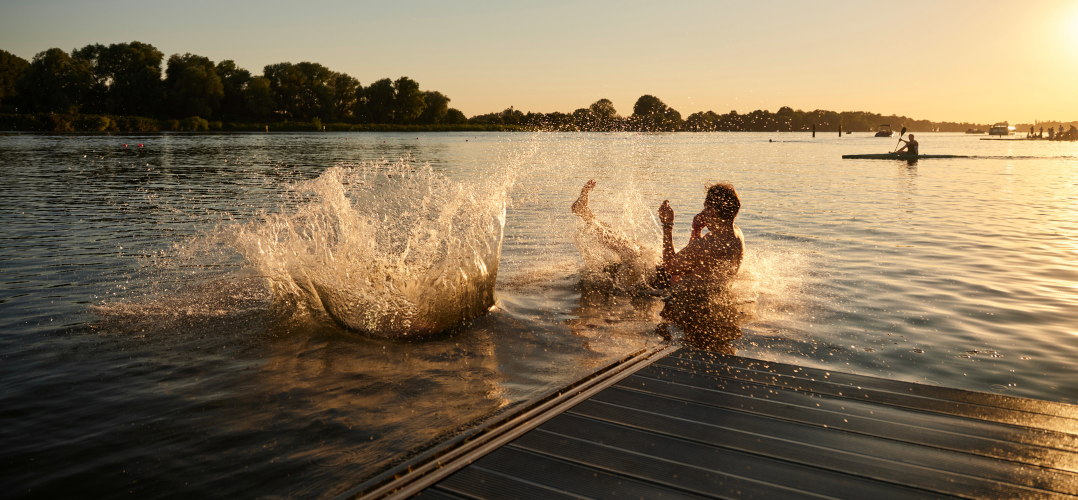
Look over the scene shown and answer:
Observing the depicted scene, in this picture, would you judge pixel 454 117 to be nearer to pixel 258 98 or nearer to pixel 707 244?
pixel 258 98

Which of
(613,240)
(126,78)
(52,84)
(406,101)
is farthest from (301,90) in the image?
(613,240)

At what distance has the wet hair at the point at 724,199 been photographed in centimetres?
796

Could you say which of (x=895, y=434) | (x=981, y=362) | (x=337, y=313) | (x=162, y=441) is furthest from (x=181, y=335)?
(x=981, y=362)

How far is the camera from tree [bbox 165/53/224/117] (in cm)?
13388

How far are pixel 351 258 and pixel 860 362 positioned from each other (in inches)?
239

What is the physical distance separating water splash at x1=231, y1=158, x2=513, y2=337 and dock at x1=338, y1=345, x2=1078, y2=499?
11.1 ft

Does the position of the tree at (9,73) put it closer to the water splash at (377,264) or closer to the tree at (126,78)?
the tree at (126,78)

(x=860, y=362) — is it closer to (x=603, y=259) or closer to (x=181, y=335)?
(x=603, y=259)

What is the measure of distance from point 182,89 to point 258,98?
15760mm

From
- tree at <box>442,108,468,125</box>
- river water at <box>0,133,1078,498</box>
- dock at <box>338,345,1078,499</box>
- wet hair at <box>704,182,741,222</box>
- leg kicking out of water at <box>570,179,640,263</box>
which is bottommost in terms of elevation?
river water at <box>0,133,1078,498</box>

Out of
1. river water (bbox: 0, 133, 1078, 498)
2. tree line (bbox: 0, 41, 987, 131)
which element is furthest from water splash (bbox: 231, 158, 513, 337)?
tree line (bbox: 0, 41, 987, 131)

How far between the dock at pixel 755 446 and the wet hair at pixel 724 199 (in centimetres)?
347

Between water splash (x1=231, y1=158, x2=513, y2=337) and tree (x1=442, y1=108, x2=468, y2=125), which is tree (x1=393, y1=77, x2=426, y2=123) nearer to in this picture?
tree (x1=442, y1=108, x2=468, y2=125)

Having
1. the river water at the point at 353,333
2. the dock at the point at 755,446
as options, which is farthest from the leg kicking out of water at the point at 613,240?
the dock at the point at 755,446
